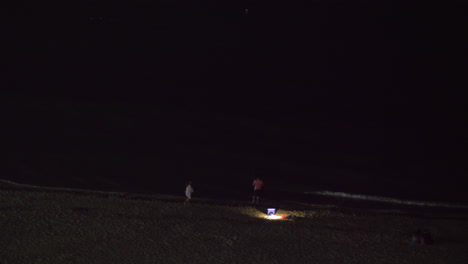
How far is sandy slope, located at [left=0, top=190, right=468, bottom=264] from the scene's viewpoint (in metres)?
13.7

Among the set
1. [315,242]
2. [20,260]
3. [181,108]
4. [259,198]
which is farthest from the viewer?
[181,108]

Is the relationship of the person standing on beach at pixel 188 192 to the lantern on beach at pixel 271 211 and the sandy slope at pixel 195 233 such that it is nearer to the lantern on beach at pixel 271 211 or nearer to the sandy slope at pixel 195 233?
the sandy slope at pixel 195 233

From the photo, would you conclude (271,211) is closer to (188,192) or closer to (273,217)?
(273,217)

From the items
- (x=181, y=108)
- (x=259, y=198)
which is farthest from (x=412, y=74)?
(x=259, y=198)

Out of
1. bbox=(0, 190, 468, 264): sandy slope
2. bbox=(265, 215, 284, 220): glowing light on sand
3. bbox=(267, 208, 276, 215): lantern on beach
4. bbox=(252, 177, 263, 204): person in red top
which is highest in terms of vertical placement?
bbox=(252, 177, 263, 204): person in red top

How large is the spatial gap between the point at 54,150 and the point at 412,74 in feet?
129

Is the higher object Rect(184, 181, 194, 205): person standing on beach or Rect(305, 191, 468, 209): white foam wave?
Rect(305, 191, 468, 209): white foam wave

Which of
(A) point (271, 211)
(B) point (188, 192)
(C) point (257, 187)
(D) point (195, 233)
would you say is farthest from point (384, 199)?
(D) point (195, 233)

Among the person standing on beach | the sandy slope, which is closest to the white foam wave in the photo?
the sandy slope

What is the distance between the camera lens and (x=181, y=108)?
39.9 metres

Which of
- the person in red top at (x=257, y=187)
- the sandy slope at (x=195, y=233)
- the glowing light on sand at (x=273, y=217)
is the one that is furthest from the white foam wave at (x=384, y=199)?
the glowing light on sand at (x=273, y=217)

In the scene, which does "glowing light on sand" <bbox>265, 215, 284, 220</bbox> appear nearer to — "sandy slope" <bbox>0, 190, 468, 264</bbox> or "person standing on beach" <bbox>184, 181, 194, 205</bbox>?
"sandy slope" <bbox>0, 190, 468, 264</bbox>

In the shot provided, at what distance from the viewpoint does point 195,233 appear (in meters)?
15.1

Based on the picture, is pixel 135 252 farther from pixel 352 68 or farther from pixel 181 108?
pixel 352 68
